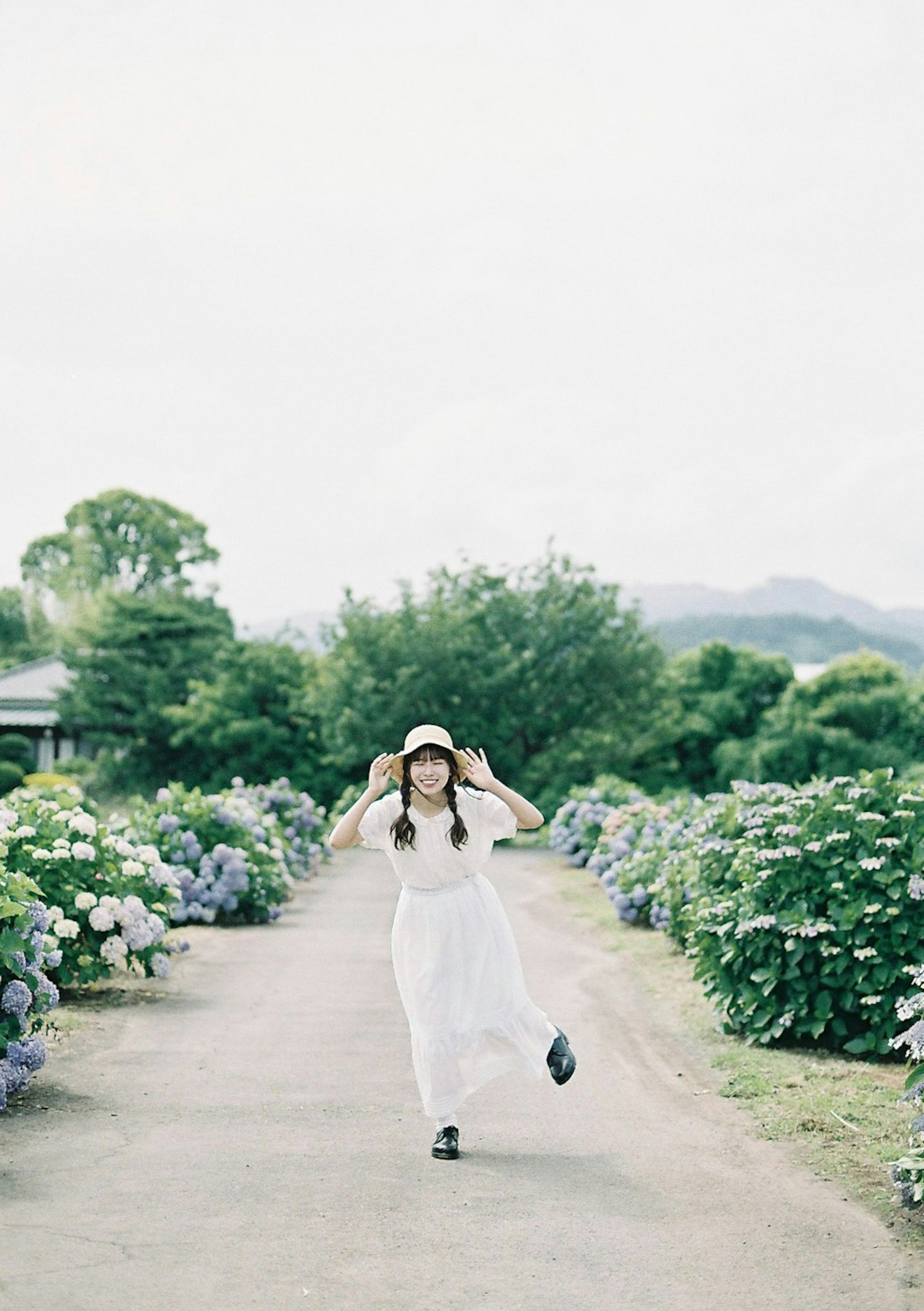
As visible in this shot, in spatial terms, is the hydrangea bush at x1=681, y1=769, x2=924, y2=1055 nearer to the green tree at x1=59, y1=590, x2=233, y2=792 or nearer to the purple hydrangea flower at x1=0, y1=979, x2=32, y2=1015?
the purple hydrangea flower at x1=0, y1=979, x2=32, y2=1015

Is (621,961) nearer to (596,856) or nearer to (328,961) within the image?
(328,961)

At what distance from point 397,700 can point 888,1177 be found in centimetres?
2966

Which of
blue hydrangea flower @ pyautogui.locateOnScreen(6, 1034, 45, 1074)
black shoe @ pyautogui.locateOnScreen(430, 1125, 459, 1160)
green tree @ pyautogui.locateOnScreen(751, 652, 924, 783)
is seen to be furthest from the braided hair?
green tree @ pyautogui.locateOnScreen(751, 652, 924, 783)

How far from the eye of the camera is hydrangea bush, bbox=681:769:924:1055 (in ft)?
26.3

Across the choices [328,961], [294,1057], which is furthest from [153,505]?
[294,1057]

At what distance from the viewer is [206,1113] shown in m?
6.80

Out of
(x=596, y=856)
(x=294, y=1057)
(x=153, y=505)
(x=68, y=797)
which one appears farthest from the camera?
(x=153, y=505)

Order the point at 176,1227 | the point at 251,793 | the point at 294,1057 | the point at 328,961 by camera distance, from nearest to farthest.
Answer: the point at 176,1227 → the point at 294,1057 → the point at 328,961 → the point at 251,793

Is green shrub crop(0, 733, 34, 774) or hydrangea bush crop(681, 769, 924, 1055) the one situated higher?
hydrangea bush crop(681, 769, 924, 1055)

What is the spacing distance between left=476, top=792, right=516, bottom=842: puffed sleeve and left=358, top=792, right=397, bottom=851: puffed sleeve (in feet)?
1.22

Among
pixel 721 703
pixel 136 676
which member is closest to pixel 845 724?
pixel 721 703

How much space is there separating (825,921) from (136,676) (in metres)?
37.4

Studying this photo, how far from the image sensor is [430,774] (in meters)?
6.22

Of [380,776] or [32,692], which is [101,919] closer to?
[380,776]
